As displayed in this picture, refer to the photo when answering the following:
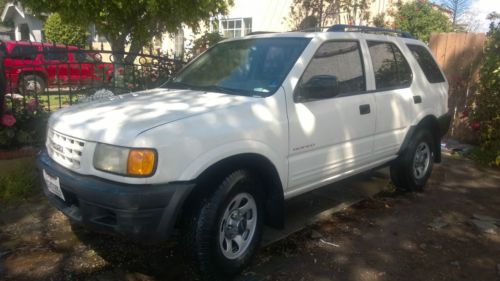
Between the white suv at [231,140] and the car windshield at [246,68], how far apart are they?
0.04ft

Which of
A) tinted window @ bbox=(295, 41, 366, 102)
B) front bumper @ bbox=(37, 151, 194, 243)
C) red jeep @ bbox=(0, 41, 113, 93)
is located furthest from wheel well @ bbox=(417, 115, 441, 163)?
red jeep @ bbox=(0, 41, 113, 93)

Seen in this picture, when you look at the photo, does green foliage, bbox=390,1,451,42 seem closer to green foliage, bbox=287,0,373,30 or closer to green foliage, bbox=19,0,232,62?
green foliage, bbox=287,0,373,30

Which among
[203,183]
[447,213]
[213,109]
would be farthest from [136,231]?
[447,213]

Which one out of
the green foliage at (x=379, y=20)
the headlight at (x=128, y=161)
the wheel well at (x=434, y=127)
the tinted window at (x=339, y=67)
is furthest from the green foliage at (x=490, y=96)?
the green foliage at (x=379, y=20)

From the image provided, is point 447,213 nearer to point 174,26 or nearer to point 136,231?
point 136,231

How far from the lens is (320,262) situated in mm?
3580

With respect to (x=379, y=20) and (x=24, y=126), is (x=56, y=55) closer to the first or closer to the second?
(x=24, y=126)

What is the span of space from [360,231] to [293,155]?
1.24 meters

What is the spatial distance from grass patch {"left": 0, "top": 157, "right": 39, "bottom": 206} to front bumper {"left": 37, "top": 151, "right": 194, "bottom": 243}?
2.11 metres

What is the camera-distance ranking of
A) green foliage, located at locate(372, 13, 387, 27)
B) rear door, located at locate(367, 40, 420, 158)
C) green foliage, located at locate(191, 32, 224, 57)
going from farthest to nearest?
green foliage, located at locate(372, 13, 387, 27) < green foliage, located at locate(191, 32, 224, 57) < rear door, located at locate(367, 40, 420, 158)

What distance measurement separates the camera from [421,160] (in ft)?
17.8

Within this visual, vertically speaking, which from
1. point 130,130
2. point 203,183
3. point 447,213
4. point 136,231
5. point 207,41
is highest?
point 207,41

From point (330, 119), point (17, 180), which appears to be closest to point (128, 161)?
point (330, 119)

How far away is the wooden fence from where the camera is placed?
25.5 feet
